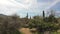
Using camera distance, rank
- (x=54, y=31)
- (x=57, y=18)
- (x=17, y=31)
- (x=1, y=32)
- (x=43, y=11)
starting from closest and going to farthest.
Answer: (x=1, y=32) → (x=17, y=31) → (x=54, y=31) → (x=43, y=11) → (x=57, y=18)

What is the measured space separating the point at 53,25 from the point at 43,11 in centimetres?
553

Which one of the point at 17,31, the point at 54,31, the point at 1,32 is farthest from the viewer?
the point at 54,31

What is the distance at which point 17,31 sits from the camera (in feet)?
104

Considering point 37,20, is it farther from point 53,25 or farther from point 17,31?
point 17,31

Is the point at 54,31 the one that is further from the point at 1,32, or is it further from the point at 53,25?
the point at 1,32

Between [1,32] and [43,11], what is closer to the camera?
[1,32]

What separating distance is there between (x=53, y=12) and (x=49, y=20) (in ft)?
10.3

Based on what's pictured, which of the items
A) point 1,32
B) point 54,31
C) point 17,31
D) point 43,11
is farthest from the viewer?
point 43,11

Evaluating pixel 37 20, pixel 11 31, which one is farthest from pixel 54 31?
pixel 11 31

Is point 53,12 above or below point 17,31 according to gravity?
above

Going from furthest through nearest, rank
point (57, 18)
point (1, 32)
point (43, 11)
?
point (57, 18), point (43, 11), point (1, 32)

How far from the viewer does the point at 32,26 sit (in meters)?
37.9

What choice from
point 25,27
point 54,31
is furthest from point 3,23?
point 54,31

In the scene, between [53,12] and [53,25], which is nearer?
[53,25]
